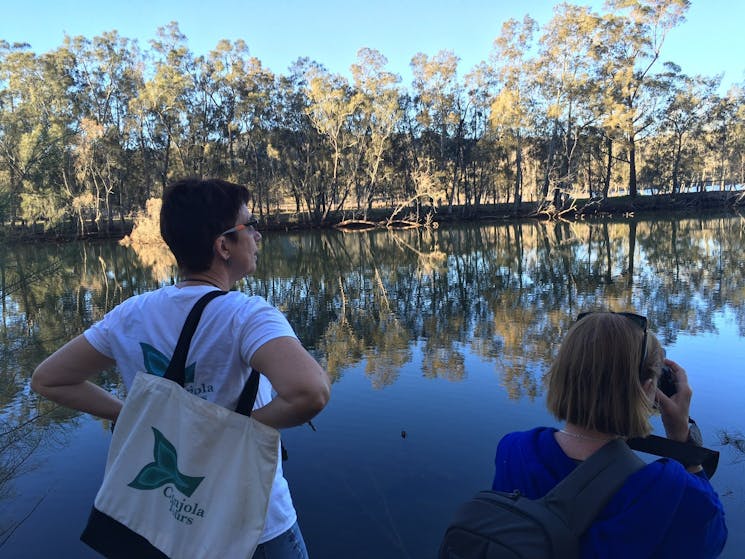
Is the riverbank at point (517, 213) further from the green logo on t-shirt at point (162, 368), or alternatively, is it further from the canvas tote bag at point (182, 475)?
the canvas tote bag at point (182, 475)

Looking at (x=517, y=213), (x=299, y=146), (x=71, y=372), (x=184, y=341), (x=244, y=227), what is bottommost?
(x=517, y=213)

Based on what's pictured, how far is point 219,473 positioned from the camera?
1364 mm

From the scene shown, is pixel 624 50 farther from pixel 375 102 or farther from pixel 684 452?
pixel 684 452

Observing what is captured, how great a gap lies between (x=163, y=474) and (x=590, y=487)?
1.09 meters

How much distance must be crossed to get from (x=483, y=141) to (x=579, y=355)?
168ft

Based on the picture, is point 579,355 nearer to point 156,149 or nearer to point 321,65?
point 321,65

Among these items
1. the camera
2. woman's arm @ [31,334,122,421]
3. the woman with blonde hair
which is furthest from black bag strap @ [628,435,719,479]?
woman's arm @ [31,334,122,421]

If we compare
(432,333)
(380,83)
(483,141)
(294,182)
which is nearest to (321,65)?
(380,83)

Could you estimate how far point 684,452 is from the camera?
138cm

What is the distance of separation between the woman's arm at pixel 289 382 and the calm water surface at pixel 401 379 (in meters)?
2.95

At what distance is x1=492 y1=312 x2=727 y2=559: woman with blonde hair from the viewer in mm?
1190

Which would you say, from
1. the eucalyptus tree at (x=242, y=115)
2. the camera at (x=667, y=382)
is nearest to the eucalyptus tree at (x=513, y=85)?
the eucalyptus tree at (x=242, y=115)

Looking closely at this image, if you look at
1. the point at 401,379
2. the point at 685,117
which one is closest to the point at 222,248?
the point at 401,379

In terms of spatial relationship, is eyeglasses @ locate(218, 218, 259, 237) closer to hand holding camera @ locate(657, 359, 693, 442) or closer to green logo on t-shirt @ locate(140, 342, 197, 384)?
green logo on t-shirt @ locate(140, 342, 197, 384)
